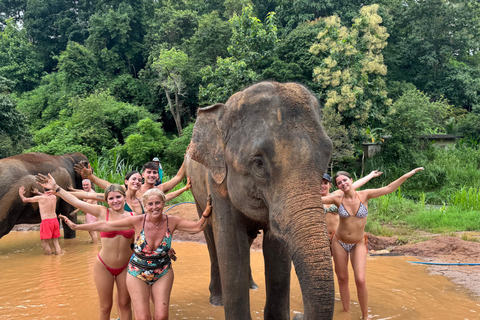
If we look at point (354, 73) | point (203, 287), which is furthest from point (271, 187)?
point (354, 73)

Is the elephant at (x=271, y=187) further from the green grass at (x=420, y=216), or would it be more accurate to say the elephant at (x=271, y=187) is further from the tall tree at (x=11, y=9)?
the tall tree at (x=11, y=9)

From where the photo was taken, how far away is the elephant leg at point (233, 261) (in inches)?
133

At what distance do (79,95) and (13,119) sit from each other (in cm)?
1302

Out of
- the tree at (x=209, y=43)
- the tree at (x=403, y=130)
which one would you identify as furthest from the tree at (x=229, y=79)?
the tree at (x=403, y=130)

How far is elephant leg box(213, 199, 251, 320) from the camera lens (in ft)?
11.1

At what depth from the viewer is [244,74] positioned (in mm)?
18562

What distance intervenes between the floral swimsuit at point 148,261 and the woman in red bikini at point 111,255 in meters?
0.40

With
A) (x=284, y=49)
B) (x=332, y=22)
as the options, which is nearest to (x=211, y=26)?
(x=284, y=49)

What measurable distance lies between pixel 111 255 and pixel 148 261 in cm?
56

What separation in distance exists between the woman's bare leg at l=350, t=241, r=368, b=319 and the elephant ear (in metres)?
2.27

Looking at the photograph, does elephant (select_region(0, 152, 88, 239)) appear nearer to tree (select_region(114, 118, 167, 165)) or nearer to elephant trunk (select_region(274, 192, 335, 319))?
elephant trunk (select_region(274, 192, 335, 319))

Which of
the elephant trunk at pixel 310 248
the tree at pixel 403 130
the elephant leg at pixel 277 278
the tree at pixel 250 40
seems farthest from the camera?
the tree at pixel 250 40

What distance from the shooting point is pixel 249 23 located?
19984 mm

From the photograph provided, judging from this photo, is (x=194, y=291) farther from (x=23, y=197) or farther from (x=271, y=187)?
(x=23, y=197)
